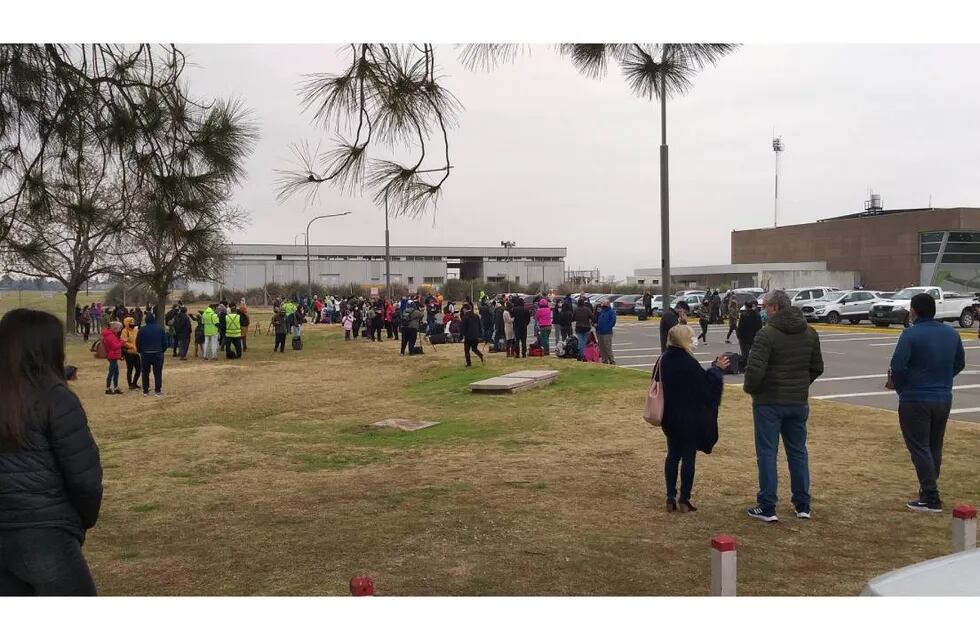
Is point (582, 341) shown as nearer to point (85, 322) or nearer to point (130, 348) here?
point (130, 348)

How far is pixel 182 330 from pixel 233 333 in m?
1.73

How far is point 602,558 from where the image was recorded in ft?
18.0

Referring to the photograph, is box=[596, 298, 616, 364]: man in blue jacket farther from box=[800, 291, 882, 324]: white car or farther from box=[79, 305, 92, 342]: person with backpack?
box=[79, 305, 92, 342]: person with backpack

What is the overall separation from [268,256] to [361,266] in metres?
8.94

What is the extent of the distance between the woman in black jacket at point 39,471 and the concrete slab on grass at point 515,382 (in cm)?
1160

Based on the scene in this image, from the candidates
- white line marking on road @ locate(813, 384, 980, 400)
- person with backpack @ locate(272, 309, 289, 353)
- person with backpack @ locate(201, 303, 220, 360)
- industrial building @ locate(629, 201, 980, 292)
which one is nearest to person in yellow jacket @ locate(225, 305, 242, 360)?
person with backpack @ locate(201, 303, 220, 360)

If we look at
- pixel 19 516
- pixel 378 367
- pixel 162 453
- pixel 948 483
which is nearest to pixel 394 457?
pixel 162 453

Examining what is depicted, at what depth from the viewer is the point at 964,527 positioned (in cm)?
481

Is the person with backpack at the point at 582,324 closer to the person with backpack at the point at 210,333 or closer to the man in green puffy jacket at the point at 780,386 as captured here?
the person with backpack at the point at 210,333

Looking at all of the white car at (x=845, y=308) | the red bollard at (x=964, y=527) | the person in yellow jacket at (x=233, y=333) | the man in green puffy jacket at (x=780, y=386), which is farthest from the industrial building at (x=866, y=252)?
the red bollard at (x=964, y=527)

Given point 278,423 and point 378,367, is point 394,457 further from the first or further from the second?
point 378,367

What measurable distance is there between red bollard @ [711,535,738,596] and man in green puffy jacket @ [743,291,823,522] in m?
2.30

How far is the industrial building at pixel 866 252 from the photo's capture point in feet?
196

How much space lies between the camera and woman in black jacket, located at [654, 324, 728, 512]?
632 centimetres
